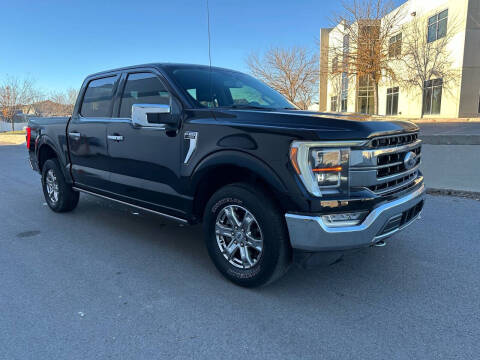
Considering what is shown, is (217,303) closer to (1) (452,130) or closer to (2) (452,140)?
(2) (452,140)

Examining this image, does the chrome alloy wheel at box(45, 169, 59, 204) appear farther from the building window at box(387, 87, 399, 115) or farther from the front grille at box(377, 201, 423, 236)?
the building window at box(387, 87, 399, 115)

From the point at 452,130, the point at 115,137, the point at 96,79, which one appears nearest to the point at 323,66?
the point at 452,130

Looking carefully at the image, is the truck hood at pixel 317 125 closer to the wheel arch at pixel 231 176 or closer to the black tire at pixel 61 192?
the wheel arch at pixel 231 176

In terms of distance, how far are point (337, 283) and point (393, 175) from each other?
3.53 feet

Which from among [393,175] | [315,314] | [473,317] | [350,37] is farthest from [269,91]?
[350,37]

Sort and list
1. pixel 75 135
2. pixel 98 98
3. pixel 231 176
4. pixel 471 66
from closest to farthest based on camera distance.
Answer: pixel 231 176 < pixel 98 98 < pixel 75 135 < pixel 471 66

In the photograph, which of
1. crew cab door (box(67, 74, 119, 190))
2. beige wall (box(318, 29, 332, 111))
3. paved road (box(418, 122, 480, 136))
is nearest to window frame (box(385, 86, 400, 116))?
beige wall (box(318, 29, 332, 111))

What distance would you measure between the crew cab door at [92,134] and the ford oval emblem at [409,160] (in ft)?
10.7

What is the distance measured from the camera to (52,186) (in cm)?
576

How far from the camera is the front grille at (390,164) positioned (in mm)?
2756

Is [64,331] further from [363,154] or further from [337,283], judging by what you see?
[363,154]

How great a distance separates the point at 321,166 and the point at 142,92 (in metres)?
2.36

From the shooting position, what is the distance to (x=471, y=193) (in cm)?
638

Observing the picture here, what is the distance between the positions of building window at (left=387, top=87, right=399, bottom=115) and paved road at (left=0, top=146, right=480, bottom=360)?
28810mm
